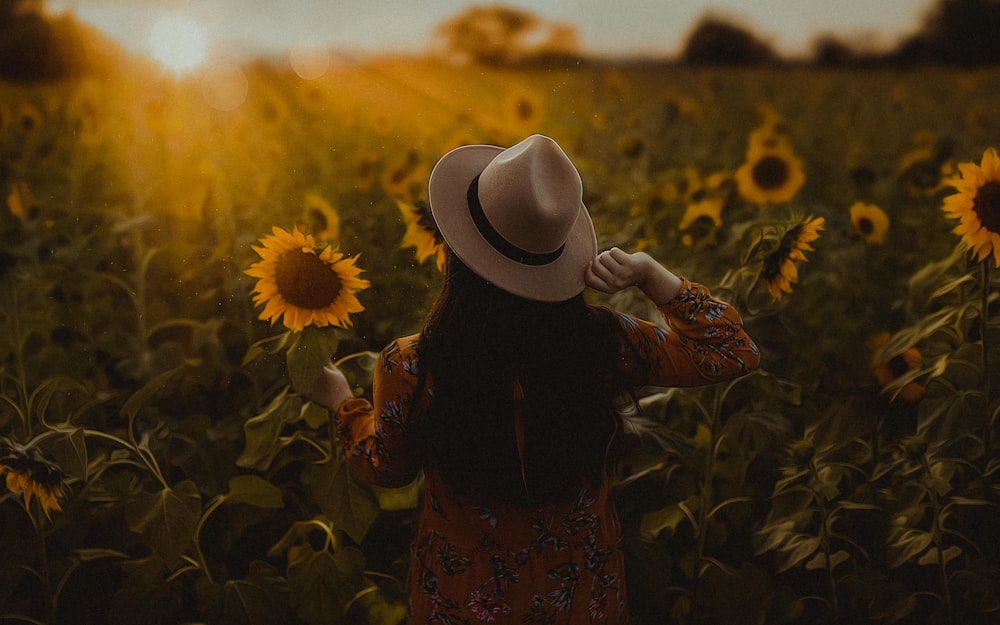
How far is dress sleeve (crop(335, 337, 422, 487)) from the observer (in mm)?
1068

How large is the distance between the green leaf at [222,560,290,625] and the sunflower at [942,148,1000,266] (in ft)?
4.18

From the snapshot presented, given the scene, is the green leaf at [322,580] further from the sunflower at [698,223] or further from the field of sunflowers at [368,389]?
the sunflower at [698,223]

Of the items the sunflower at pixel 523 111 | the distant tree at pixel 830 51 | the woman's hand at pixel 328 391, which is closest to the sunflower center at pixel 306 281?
the woman's hand at pixel 328 391

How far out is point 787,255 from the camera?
1.23m

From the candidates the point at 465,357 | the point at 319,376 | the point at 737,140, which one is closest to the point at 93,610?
the point at 319,376

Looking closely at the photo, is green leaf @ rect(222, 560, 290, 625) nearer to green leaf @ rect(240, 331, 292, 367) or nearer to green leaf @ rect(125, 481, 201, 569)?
green leaf @ rect(125, 481, 201, 569)

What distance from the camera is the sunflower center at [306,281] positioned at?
118 cm

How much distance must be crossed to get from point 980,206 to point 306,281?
1.08 meters

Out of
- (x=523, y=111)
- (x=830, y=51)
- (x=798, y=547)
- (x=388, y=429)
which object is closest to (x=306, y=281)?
(x=388, y=429)

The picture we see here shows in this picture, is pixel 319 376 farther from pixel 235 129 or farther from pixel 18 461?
pixel 235 129

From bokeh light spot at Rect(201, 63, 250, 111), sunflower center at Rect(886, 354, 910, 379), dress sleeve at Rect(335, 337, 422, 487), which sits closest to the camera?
dress sleeve at Rect(335, 337, 422, 487)

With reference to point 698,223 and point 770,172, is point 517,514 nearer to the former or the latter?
point 698,223

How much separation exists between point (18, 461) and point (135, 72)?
2.81m

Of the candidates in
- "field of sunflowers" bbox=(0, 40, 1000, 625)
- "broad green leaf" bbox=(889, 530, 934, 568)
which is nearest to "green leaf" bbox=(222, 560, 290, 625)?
"field of sunflowers" bbox=(0, 40, 1000, 625)
